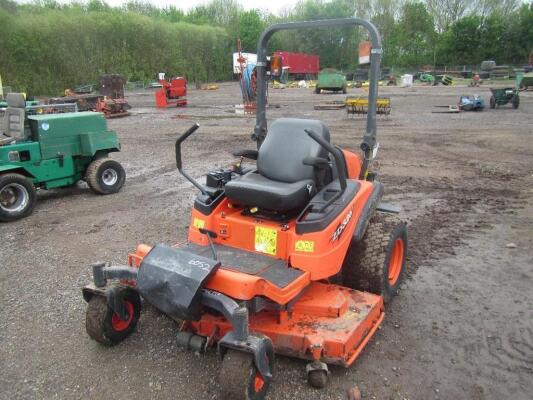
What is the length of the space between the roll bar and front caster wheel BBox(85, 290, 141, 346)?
1780mm

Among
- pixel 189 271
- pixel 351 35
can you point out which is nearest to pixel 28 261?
pixel 189 271

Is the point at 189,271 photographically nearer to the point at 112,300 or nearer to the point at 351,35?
the point at 112,300

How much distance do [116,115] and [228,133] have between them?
21.5 feet

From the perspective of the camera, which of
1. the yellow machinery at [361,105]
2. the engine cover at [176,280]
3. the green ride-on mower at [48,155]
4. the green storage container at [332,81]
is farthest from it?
the green storage container at [332,81]

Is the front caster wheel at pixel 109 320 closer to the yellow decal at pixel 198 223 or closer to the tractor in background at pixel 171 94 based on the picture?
the yellow decal at pixel 198 223

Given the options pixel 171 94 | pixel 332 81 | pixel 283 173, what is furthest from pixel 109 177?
pixel 332 81

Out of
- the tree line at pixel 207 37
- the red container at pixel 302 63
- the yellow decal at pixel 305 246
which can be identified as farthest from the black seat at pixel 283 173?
the red container at pixel 302 63

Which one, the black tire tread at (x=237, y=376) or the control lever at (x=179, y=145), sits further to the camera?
the control lever at (x=179, y=145)

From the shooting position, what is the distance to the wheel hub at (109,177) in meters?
7.18

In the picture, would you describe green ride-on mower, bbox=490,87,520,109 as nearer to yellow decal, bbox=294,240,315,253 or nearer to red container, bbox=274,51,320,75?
yellow decal, bbox=294,240,315,253

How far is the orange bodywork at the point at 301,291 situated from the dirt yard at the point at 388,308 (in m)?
0.23

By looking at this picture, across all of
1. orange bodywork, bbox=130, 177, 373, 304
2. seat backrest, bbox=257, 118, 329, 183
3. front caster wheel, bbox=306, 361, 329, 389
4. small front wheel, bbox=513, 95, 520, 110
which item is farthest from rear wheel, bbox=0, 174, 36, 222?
small front wheel, bbox=513, 95, 520, 110

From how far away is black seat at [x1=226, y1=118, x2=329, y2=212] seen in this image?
3246 mm

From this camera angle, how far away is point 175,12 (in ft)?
198
